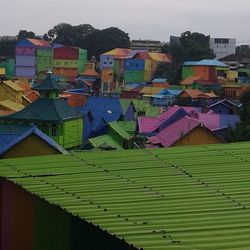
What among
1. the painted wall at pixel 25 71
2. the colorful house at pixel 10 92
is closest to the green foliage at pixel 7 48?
the painted wall at pixel 25 71

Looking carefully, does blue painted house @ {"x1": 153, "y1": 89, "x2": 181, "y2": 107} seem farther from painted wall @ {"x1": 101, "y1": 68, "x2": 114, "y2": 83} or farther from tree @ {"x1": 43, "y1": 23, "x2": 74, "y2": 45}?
tree @ {"x1": 43, "y1": 23, "x2": 74, "y2": 45}

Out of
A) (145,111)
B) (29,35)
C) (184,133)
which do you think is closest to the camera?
(184,133)

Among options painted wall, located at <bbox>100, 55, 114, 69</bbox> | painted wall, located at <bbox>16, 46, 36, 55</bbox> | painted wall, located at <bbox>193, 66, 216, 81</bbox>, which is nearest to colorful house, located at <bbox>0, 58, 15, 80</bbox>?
painted wall, located at <bbox>16, 46, 36, 55</bbox>

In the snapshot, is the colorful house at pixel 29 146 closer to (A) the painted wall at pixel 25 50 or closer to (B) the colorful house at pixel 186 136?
(B) the colorful house at pixel 186 136

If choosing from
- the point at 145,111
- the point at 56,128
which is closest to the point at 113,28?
the point at 145,111

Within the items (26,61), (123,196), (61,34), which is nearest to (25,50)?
(26,61)

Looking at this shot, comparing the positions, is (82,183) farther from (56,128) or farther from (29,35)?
(29,35)

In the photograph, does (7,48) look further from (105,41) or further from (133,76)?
(133,76)
